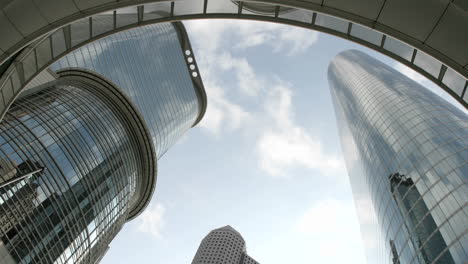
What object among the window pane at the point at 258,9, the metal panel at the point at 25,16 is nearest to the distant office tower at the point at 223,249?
the window pane at the point at 258,9

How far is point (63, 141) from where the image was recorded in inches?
1521

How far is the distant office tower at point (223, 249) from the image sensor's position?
152375 millimetres

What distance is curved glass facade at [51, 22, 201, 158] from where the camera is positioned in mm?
63219

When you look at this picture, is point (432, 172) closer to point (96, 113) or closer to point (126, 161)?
point (126, 161)

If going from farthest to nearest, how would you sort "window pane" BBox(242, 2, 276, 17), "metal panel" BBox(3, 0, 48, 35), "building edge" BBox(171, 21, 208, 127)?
"building edge" BBox(171, 21, 208, 127) < "window pane" BBox(242, 2, 276, 17) < "metal panel" BBox(3, 0, 48, 35)

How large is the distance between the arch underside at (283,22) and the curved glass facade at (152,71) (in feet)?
139

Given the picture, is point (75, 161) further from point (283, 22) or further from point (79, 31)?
point (283, 22)

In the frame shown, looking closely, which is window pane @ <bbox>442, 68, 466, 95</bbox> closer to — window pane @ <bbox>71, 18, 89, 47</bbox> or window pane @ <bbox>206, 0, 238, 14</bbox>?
window pane @ <bbox>206, 0, 238, 14</bbox>

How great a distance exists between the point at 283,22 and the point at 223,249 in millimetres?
156604

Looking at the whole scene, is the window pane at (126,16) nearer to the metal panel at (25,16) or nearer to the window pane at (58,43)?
the window pane at (58,43)

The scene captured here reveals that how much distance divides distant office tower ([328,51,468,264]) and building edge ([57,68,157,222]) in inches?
1619

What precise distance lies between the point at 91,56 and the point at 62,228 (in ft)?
112

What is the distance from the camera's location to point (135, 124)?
5844 centimetres

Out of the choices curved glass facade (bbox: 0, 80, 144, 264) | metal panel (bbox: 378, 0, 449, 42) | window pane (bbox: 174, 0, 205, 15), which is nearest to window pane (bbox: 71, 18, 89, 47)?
window pane (bbox: 174, 0, 205, 15)
